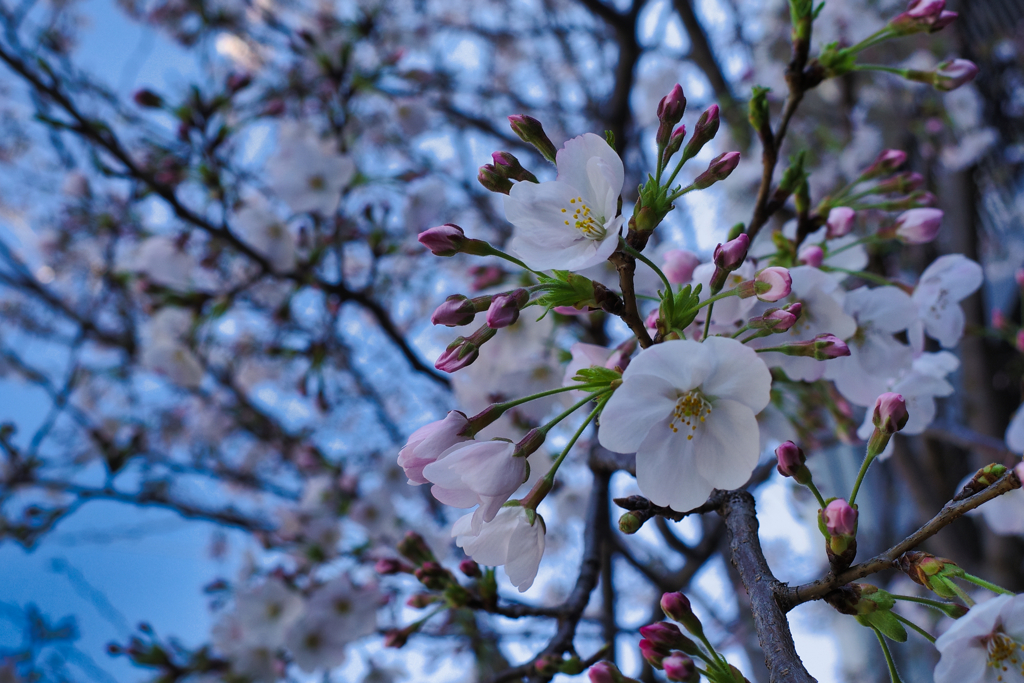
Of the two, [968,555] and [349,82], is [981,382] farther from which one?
[349,82]

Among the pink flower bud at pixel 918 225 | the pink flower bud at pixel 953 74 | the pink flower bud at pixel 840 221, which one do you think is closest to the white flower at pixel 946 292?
the pink flower bud at pixel 918 225

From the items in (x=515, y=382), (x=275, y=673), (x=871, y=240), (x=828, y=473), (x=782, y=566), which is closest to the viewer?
(x=871, y=240)

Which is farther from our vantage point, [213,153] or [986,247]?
[986,247]

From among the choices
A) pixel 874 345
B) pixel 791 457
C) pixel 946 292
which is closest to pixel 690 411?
pixel 791 457

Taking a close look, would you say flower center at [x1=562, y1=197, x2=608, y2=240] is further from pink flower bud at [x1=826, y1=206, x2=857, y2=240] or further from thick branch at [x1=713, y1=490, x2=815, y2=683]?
pink flower bud at [x1=826, y1=206, x2=857, y2=240]

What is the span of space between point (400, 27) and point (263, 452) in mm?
2888

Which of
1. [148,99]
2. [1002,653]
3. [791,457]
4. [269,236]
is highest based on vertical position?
[148,99]

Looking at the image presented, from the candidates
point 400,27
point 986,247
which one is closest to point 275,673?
point 400,27

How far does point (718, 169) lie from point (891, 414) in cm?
31

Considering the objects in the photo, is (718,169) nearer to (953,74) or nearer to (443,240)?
(443,240)

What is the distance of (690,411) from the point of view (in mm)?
610

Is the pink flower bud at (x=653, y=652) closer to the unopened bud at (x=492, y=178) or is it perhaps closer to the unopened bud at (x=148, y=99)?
the unopened bud at (x=492, y=178)

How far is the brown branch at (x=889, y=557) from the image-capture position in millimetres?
517

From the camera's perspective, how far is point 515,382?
1.26 metres
